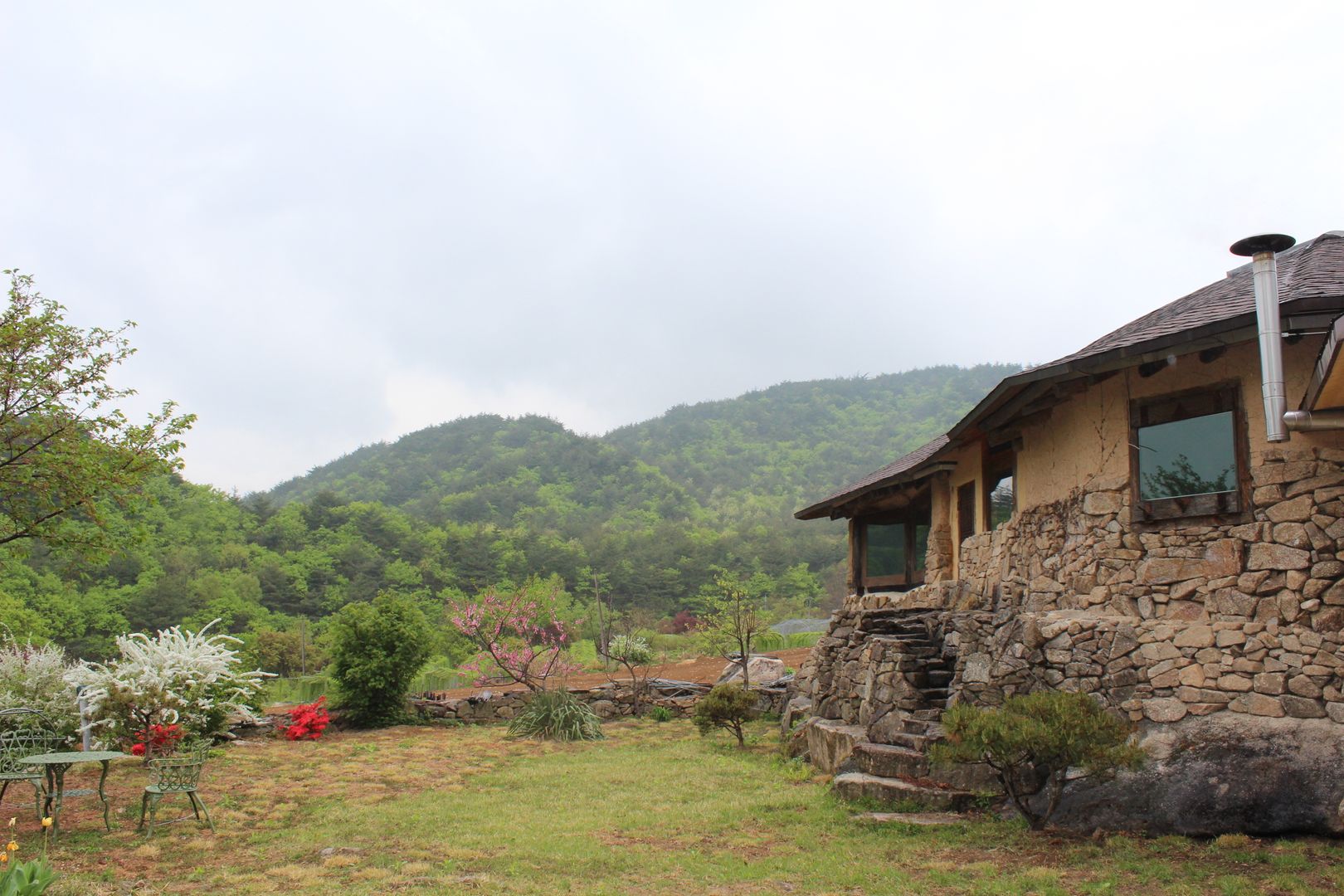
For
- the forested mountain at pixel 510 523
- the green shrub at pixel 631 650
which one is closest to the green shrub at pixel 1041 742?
the forested mountain at pixel 510 523

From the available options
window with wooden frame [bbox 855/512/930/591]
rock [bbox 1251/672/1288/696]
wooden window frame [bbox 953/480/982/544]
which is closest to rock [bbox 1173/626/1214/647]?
rock [bbox 1251/672/1288/696]

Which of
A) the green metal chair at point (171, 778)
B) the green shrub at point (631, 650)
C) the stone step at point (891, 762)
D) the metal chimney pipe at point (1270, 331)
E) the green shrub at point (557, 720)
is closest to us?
the metal chimney pipe at point (1270, 331)

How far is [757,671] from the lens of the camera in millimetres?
19625

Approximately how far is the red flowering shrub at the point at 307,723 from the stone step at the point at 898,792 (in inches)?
380

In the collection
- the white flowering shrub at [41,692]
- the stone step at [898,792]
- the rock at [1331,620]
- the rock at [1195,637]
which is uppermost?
the rock at [1331,620]

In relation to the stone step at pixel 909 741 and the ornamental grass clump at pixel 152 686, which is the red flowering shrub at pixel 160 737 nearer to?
the ornamental grass clump at pixel 152 686

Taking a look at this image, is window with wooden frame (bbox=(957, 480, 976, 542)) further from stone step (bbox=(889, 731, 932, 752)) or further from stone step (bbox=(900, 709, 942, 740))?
stone step (bbox=(889, 731, 932, 752))

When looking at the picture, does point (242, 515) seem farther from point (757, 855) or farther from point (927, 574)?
point (757, 855)

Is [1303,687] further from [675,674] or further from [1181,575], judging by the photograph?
[675,674]

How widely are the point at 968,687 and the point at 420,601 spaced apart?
1362 inches

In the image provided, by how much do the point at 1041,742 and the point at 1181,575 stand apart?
7.31 ft

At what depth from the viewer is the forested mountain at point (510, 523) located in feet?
106

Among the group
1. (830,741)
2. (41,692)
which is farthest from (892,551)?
(41,692)

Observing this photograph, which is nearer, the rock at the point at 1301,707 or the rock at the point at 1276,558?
the rock at the point at 1301,707
